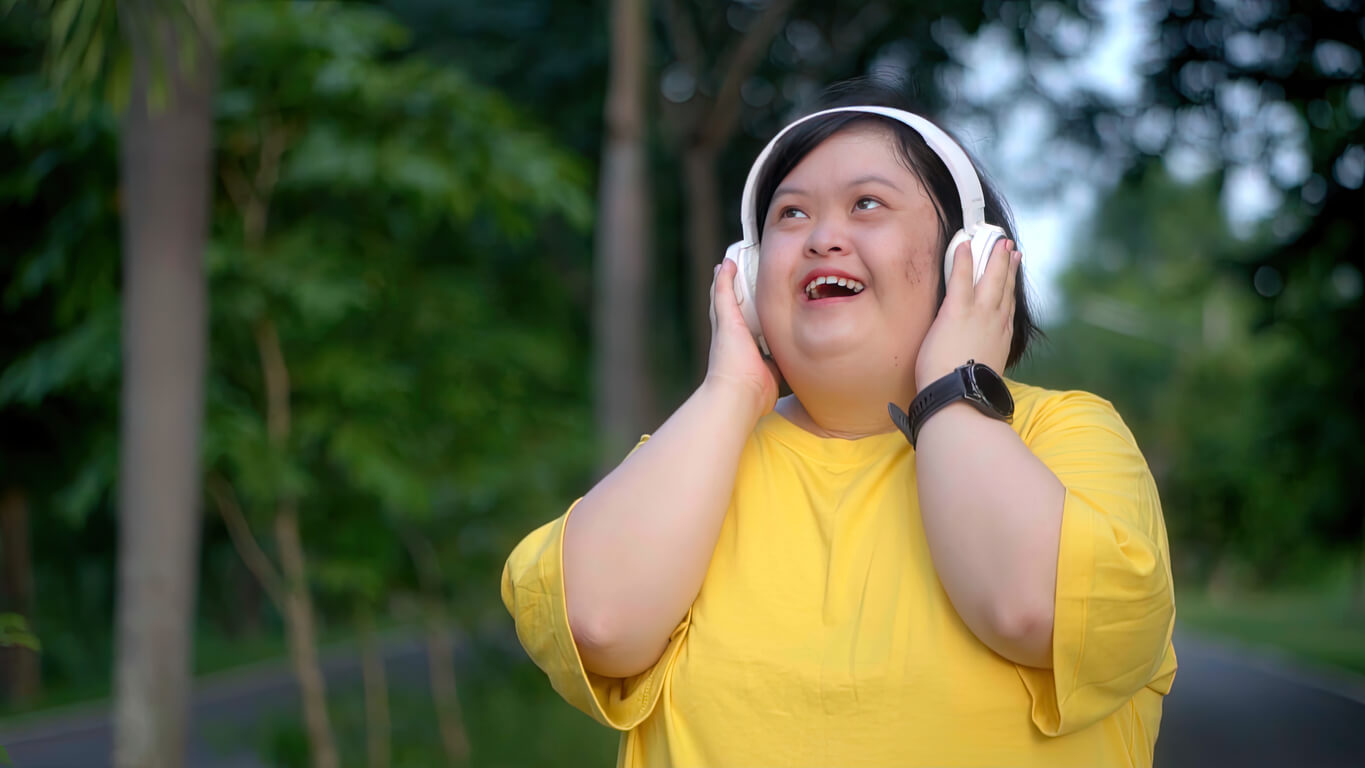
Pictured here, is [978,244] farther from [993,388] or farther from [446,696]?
[446,696]

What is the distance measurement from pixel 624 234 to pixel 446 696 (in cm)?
347

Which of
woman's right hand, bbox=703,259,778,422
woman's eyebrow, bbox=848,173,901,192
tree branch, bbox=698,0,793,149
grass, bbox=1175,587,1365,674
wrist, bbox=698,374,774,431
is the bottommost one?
grass, bbox=1175,587,1365,674

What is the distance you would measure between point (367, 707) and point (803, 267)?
6.62m

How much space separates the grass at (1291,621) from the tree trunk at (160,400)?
594 inches

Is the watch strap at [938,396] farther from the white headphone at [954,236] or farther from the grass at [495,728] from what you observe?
the grass at [495,728]

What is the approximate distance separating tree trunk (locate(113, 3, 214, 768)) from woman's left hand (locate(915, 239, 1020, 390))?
12.7 ft

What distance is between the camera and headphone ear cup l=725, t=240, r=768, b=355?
5.46 ft

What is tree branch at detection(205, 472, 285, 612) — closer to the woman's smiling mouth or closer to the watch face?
the woman's smiling mouth

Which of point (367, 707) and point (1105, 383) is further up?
point (367, 707)

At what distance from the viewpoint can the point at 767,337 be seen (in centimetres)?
160

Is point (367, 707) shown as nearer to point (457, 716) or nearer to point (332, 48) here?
point (457, 716)

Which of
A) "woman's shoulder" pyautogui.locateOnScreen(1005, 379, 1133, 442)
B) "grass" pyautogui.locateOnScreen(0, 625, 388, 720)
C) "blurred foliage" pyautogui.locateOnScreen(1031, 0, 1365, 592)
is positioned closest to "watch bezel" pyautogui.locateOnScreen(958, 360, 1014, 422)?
"woman's shoulder" pyautogui.locateOnScreen(1005, 379, 1133, 442)

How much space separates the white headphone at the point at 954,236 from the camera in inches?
59.8

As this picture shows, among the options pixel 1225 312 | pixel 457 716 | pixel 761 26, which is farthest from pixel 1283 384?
pixel 1225 312
